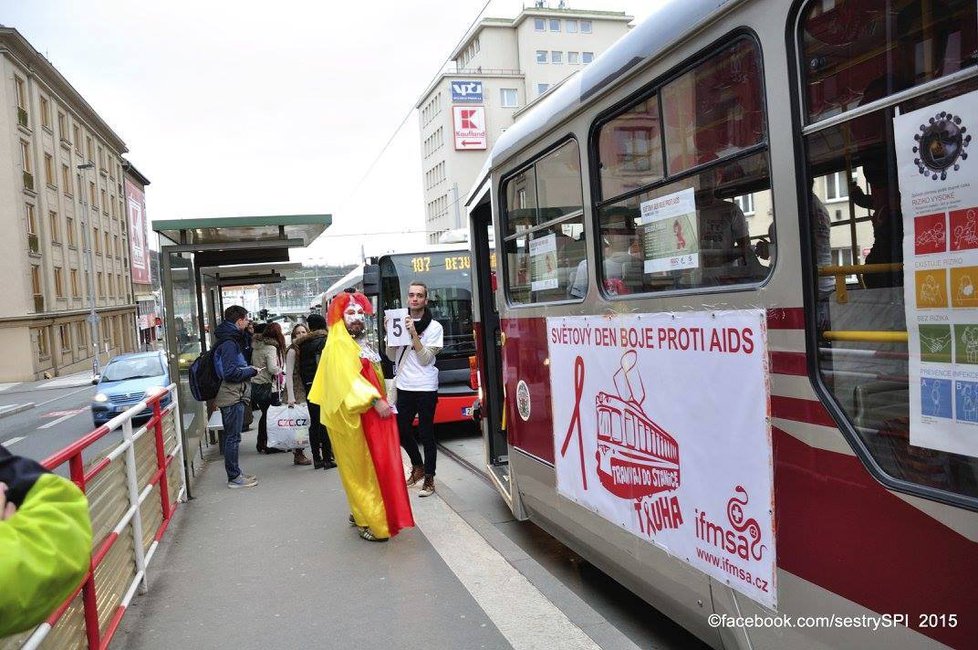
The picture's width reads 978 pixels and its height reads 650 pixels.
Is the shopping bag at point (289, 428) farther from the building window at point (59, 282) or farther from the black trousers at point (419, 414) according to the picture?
the building window at point (59, 282)

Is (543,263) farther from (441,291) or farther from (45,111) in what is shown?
(45,111)

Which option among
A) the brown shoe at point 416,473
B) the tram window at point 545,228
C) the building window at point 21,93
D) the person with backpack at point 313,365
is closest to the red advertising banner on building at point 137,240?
the building window at point 21,93

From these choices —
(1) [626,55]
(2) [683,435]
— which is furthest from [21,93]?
(2) [683,435]

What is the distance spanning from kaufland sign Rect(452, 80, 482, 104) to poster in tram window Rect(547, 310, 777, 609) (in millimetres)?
65272

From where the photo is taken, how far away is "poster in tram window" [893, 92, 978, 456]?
1.86 m

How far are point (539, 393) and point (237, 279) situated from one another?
11.4m

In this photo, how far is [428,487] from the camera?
21.8 ft

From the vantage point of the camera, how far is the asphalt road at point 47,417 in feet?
45.9

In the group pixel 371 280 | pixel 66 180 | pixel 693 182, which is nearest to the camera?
pixel 693 182

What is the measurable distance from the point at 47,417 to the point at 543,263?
20.1 m

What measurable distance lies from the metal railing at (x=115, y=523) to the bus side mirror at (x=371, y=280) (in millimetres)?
4920

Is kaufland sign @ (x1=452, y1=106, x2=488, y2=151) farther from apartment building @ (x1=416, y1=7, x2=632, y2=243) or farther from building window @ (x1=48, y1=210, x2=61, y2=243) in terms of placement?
building window @ (x1=48, y1=210, x2=61, y2=243)

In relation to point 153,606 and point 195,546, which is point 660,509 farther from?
point 195,546

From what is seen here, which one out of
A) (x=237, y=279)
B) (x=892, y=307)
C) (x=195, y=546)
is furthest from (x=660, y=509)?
(x=237, y=279)
